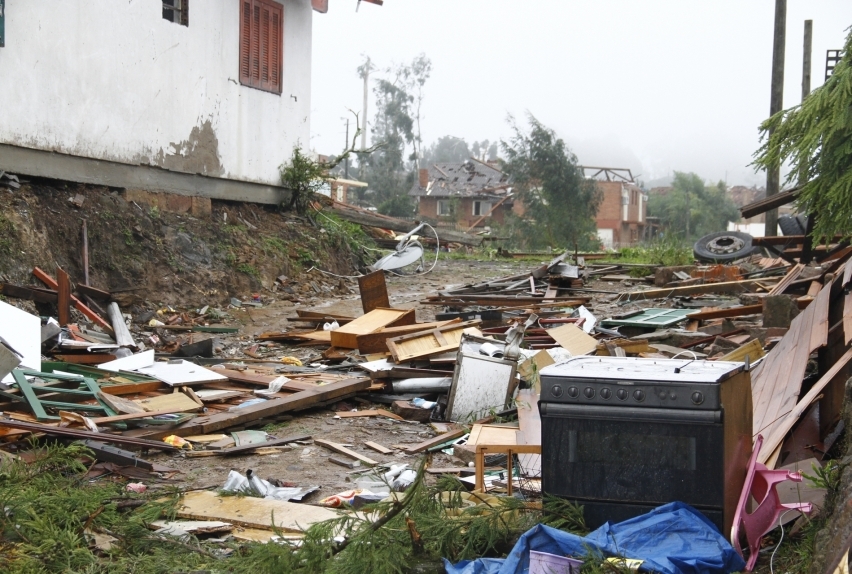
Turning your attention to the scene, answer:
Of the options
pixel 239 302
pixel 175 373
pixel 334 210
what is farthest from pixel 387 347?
pixel 334 210

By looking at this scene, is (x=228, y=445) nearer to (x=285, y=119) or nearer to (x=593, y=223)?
(x=285, y=119)

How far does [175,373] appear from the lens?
817 cm

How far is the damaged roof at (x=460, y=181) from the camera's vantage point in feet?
210

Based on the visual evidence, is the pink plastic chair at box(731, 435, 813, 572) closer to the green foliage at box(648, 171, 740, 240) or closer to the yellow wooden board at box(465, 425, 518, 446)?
the yellow wooden board at box(465, 425, 518, 446)

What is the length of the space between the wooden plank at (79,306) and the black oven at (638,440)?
8.36 metres

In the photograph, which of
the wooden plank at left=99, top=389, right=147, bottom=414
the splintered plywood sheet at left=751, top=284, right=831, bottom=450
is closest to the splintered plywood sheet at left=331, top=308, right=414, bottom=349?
the wooden plank at left=99, top=389, right=147, bottom=414

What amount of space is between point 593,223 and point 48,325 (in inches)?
1578

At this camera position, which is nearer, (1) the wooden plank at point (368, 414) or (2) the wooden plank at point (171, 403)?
(2) the wooden plank at point (171, 403)

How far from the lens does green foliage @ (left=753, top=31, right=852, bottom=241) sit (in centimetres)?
614

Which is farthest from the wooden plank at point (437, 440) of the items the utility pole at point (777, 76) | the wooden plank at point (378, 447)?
the utility pole at point (777, 76)

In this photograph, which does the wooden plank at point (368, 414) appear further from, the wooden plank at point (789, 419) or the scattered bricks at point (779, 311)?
the scattered bricks at point (779, 311)

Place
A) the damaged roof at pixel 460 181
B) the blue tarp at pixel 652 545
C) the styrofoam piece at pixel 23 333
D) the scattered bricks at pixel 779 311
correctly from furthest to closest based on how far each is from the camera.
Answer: the damaged roof at pixel 460 181 → the scattered bricks at pixel 779 311 → the styrofoam piece at pixel 23 333 → the blue tarp at pixel 652 545

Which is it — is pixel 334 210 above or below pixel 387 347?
above

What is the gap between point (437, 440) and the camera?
21.8ft
